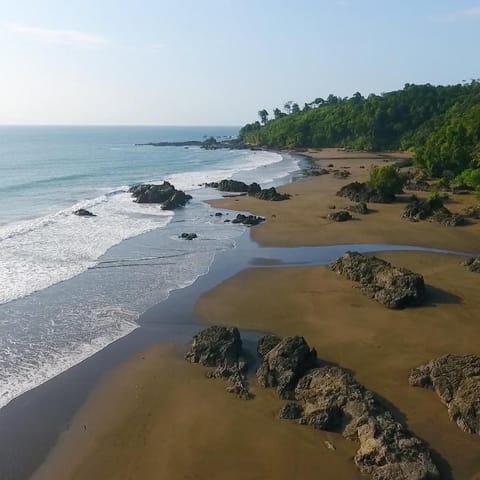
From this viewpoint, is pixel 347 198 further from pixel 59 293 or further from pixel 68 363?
pixel 68 363

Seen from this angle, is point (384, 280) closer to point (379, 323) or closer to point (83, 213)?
point (379, 323)

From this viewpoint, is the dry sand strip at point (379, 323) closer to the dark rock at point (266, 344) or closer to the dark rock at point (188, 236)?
the dark rock at point (266, 344)

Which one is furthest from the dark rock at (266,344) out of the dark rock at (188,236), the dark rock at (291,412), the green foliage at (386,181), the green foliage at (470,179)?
the green foliage at (386,181)

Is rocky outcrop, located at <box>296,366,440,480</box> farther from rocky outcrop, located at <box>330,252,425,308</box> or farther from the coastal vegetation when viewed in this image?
the coastal vegetation

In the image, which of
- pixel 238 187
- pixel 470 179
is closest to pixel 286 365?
pixel 470 179

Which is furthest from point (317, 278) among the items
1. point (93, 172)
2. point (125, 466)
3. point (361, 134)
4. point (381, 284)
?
point (361, 134)
